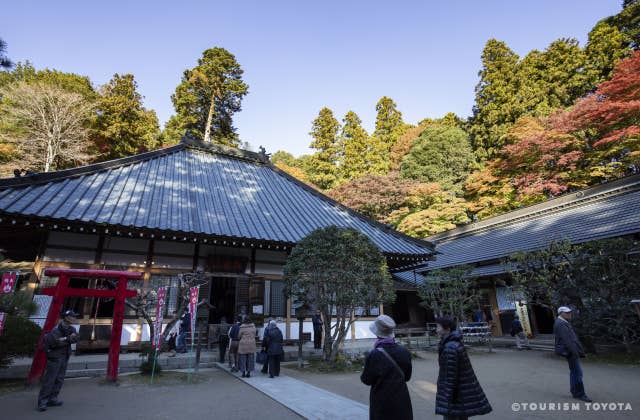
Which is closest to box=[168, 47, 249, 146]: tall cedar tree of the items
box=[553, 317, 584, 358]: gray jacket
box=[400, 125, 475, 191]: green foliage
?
box=[400, 125, 475, 191]: green foliage

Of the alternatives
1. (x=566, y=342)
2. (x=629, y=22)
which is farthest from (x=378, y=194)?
(x=629, y=22)

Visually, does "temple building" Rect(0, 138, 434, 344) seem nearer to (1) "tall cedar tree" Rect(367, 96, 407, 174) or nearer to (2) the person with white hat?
(2) the person with white hat

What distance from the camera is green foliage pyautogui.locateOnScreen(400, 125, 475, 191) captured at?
2670cm

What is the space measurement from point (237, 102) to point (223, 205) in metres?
18.3

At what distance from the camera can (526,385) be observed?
6.32 metres

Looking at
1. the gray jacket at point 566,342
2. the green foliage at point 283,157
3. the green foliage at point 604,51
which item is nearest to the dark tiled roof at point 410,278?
the gray jacket at point 566,342

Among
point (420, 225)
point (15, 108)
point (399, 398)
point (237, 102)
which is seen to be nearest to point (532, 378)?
point (399, 398)

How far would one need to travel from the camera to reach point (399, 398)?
9.44 feet

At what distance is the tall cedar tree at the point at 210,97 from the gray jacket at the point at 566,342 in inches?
1020

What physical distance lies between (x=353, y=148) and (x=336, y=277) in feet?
85.0

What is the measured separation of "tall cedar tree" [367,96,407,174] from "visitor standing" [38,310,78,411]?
27.7 meters

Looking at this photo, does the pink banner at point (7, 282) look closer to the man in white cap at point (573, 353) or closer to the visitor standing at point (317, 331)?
the visitor standing at point (317, 331)

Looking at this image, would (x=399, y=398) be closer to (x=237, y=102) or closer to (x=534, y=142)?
(x=534, y=142)

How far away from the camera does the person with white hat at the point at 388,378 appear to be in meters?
2.87
